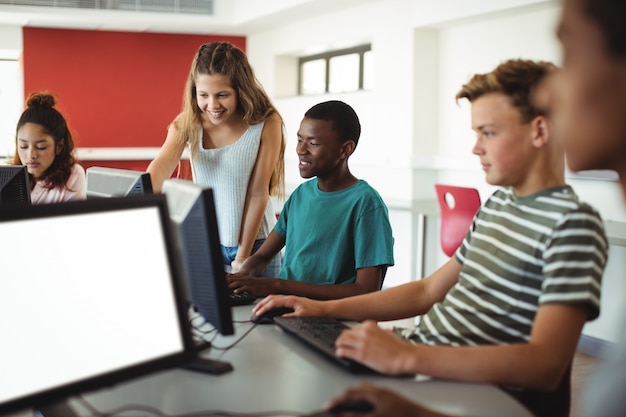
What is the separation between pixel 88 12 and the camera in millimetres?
6734

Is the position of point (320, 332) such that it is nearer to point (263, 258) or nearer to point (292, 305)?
A: point (292, 305)

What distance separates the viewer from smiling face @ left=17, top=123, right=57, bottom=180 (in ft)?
8.87

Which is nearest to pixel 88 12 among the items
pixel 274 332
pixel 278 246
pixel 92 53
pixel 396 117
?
pixel 92 53

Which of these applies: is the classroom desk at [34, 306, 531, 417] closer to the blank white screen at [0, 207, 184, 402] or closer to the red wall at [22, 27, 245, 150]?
the blank white screen at [0, 207, 184, 402]

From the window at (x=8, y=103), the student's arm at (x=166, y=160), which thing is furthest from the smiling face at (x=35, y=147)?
the window at (x=8, y=103)

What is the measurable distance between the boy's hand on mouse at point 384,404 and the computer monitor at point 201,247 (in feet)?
1.12

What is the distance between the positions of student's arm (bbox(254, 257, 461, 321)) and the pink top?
1161 mm

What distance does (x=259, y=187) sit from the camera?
8.37ft

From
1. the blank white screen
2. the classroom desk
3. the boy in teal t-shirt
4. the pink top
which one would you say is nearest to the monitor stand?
the classroom desk

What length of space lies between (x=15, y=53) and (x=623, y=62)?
7453 mm

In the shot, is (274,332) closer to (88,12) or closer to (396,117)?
(396,117)

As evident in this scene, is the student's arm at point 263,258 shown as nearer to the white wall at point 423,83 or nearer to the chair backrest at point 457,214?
the chair backrest at point 457,214

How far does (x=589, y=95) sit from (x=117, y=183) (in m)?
1.30

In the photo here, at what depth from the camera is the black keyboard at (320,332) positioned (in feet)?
4.39
